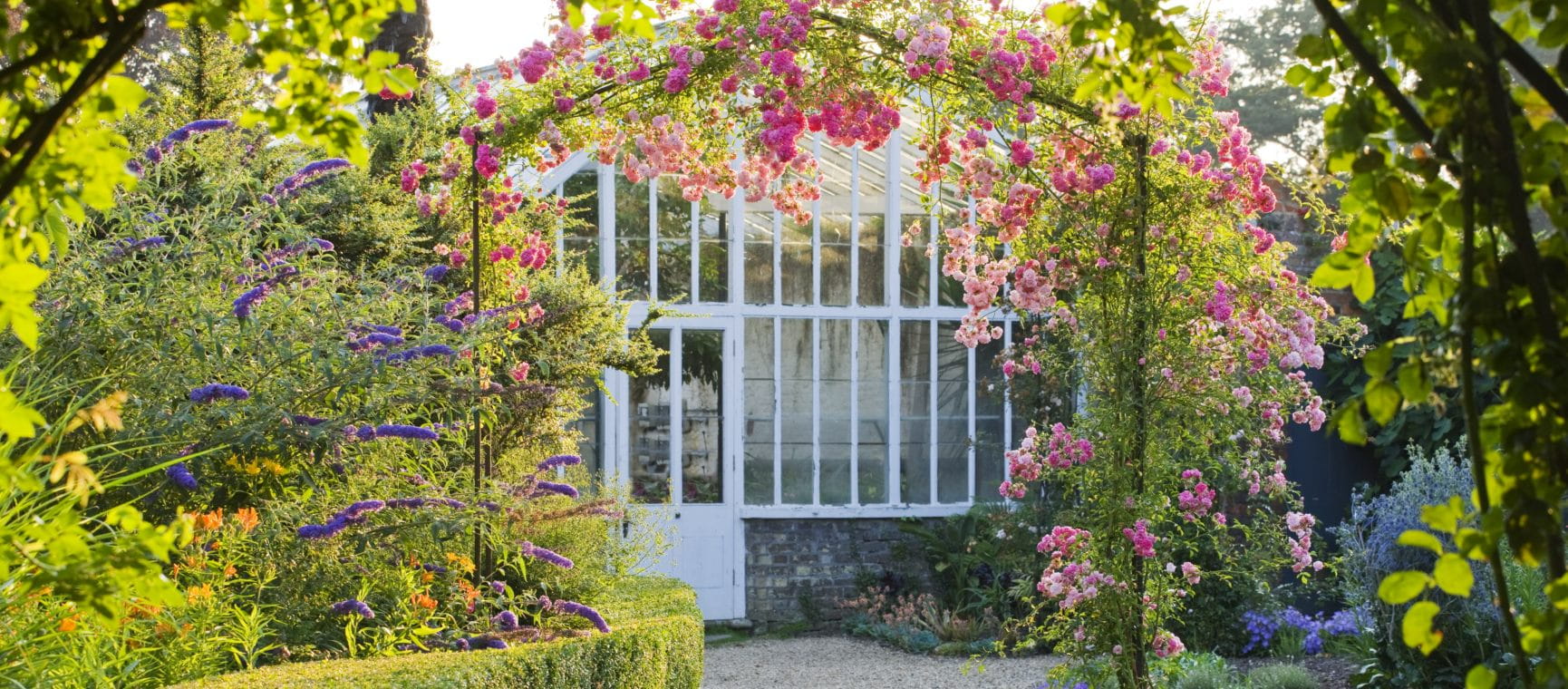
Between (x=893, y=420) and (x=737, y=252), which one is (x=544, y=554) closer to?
(x=737, y=252)

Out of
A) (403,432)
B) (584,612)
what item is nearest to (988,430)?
(584,612)

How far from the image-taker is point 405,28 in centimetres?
791

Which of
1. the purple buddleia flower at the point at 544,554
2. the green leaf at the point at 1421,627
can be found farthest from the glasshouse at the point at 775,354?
the purple buddleia flower at the point at 544,554

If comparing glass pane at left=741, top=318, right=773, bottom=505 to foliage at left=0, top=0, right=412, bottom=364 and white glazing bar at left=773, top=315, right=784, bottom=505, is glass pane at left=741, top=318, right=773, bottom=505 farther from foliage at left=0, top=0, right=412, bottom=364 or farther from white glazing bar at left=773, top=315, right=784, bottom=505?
foliage at left=0, top=0, right=412, bottom=364

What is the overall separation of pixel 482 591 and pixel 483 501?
0.40 metres

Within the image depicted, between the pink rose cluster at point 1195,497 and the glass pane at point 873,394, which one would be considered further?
the glass pane at point 873,394

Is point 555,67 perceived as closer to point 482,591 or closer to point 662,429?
point 482,591

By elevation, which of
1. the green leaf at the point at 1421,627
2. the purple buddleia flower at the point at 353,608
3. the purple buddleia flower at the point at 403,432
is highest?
the purple buddleia flower at the point at 403,432

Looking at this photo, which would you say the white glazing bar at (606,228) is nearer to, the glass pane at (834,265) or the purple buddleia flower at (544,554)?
the glass pane at (834,265)

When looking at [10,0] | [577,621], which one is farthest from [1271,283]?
[10,0]

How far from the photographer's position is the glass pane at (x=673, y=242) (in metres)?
8.85

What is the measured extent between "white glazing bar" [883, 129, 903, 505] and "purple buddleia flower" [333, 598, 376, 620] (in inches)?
213

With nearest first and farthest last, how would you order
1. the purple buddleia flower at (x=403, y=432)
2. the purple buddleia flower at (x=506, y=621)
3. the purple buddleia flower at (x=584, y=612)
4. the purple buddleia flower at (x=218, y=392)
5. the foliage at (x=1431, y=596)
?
the purple buddleia flower at (x=218, y=392) → the purple buddleia flower at (x=403, y=432) → the purple buddleia flower at (x=506, y=621) → the purple buddleia flower at (x=584, y=612) → the foliage at (x=1431, y=596)

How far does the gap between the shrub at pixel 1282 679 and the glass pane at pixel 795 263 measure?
383cm
